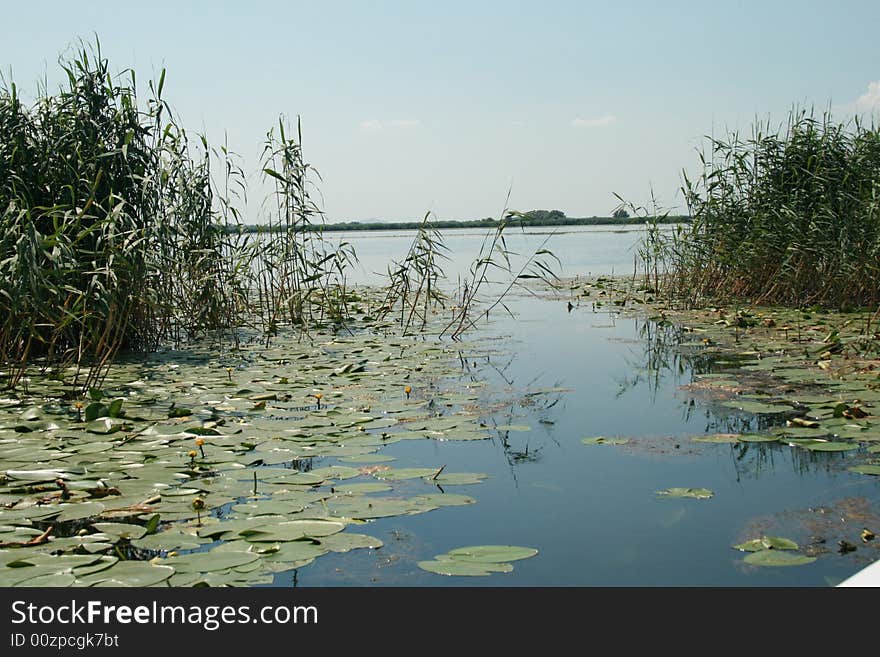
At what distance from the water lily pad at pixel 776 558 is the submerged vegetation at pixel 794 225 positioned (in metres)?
4.76

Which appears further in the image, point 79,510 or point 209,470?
point 209,470

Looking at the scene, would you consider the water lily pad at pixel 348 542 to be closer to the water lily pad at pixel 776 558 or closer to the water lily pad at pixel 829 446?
the water lily pad at pixel 776 558

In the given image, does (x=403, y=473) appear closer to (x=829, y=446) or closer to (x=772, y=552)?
(x=772, y=552)

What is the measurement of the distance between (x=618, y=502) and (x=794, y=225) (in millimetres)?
5193

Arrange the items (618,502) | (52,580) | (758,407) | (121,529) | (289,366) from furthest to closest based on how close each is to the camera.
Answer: (289,366)
(758,407)
(618,502)
(121,529)
(52,580)

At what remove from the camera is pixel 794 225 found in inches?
281

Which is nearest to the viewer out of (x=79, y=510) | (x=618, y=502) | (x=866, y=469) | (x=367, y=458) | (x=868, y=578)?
(x=868, y=578)

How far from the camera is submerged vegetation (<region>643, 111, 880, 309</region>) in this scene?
22.4 feet

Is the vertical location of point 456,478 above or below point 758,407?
below

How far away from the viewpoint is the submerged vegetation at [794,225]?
6.84 metres

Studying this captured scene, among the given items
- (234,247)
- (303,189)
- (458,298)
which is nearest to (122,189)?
(234,247)

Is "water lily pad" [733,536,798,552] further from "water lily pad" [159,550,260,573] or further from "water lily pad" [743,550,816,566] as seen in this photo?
"water lily pad" [159,550,260,573]

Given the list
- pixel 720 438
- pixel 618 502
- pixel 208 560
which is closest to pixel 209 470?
pixel 208 560

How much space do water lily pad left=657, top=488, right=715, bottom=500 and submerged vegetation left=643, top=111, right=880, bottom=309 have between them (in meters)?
4.31
